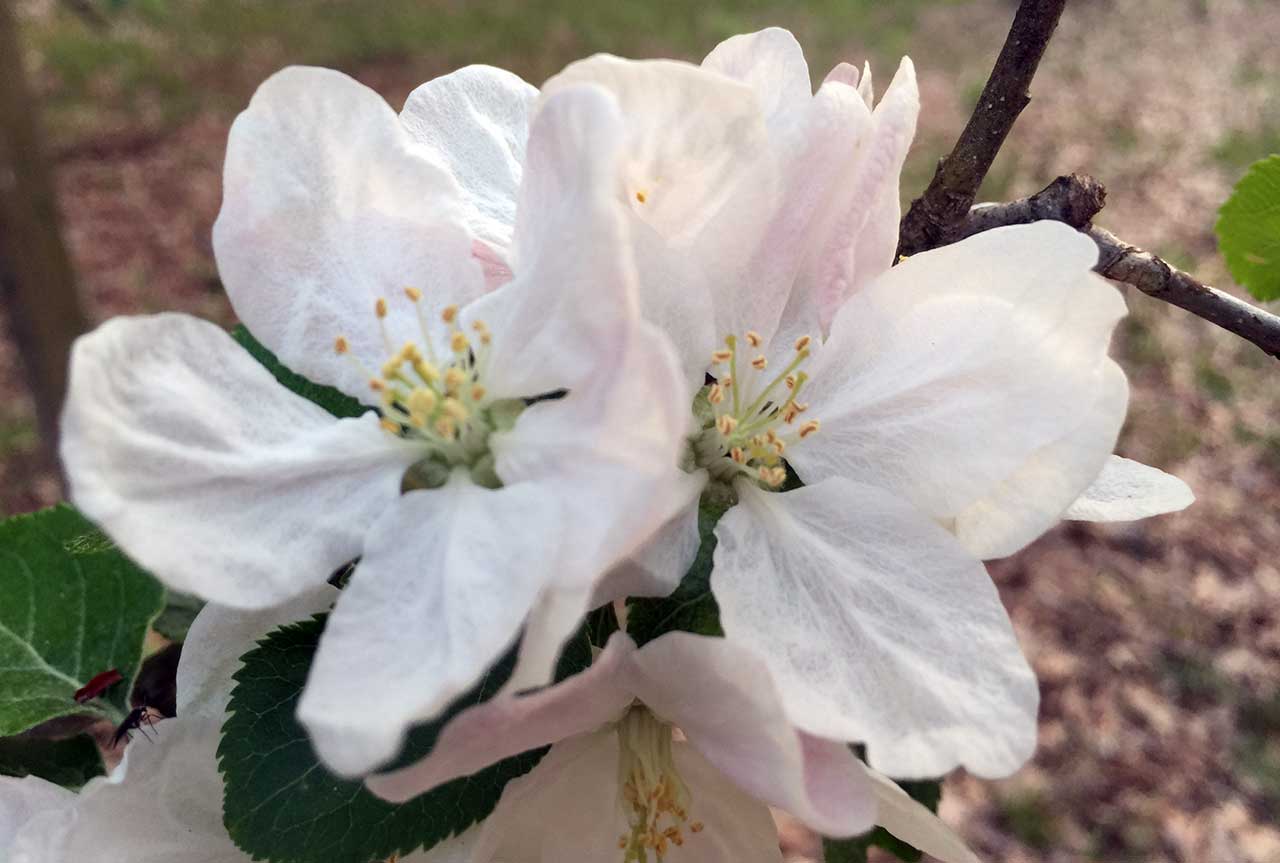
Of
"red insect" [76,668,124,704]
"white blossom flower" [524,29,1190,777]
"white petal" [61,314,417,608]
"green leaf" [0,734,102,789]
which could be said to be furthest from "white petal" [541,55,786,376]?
"green leaf" [0,734,102,789]

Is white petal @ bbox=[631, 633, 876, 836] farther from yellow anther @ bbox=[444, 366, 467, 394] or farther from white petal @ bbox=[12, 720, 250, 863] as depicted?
white petal @ bbox=[12, 720, 250, 863]

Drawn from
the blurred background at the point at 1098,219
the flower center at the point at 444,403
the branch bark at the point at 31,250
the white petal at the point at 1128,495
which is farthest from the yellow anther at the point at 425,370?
the blurred background at the point at 1098,219

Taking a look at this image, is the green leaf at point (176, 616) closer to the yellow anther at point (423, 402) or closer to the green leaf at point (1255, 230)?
the yellow anther at point (423, 402)

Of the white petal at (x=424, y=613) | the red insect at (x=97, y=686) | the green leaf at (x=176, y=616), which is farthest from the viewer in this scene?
the green leaf at (x=176, y=616)

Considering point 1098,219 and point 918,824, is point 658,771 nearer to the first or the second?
point 918,824

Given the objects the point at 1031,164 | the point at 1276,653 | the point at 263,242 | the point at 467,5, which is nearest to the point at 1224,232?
the point at 263,242

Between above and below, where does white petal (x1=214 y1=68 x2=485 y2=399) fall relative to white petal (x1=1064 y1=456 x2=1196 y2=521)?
above

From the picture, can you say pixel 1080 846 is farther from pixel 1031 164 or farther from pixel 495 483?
pixel 1031 164
